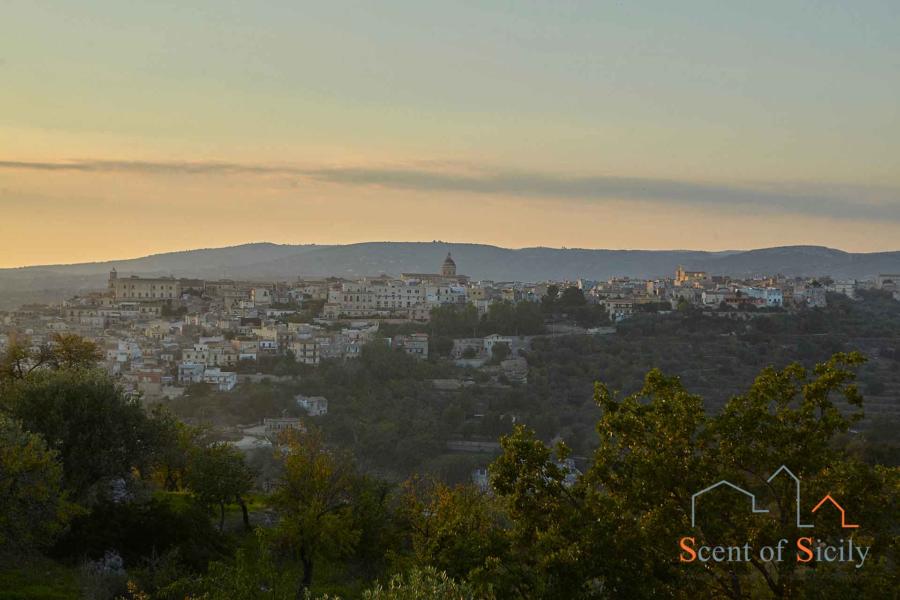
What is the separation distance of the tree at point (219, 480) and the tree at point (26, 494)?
353cm

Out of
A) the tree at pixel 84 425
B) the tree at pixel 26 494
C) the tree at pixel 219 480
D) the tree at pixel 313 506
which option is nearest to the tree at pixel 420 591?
the tree at pixel 313 506

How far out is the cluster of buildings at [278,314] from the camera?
47906 millimetres

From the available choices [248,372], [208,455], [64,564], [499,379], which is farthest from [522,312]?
[64,564]

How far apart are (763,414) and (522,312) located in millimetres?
51997

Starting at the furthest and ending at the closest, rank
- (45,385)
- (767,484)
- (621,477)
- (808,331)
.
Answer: (808,331) → (45,385) → (621,477) → (767,484)

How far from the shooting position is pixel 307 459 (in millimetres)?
13734

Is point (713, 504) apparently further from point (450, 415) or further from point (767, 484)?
point (450, 415)

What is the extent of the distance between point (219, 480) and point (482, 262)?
393 feet

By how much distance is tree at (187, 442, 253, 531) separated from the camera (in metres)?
14.3

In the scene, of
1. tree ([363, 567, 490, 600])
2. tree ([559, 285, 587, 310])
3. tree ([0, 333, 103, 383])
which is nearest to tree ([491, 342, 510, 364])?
tree ([559, 285, 587, 310])

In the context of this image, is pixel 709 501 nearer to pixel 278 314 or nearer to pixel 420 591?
pixel 420 591

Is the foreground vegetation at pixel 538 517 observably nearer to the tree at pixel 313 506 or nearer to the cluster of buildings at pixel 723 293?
the tree at pixel 313 506

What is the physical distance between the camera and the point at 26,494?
10297 mm

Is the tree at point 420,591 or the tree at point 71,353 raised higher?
the tree at point 71,353
